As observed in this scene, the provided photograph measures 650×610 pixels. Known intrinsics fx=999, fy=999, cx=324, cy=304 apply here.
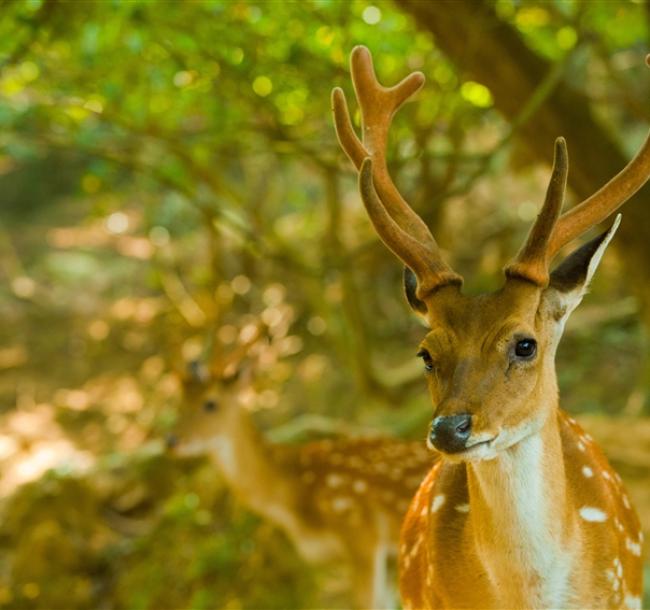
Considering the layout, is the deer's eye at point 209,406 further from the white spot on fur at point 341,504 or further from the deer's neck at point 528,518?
the deer's neck at point 528,518

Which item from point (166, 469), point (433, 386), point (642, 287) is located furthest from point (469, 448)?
point (166, 469)

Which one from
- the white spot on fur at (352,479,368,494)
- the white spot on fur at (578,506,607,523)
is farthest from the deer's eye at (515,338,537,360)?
the white spot on fur at (352,479,368,494)

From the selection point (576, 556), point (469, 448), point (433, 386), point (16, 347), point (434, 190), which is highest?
point (16, 347)

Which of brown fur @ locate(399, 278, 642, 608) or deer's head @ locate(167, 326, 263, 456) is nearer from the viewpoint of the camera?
brown fur @ locate(399, 278, 642, 608)

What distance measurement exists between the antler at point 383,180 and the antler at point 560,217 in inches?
8.1

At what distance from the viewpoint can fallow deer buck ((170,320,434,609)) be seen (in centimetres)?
469

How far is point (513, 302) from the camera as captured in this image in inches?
90.3

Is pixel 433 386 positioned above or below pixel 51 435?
below

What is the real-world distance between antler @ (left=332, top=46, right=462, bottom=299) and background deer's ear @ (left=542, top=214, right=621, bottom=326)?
226mm

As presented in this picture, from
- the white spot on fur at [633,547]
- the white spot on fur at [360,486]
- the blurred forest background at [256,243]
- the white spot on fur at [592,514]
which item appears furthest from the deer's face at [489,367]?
the white spot on fur at [360,486]

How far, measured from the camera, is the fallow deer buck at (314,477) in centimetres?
469

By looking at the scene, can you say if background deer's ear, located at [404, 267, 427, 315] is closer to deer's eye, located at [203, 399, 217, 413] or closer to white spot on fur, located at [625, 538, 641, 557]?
white spot on fur, located at [625, 538, 641, 557]

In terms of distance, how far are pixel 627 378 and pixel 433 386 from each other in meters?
5.83

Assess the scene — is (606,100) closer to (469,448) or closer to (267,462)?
(267,462)
